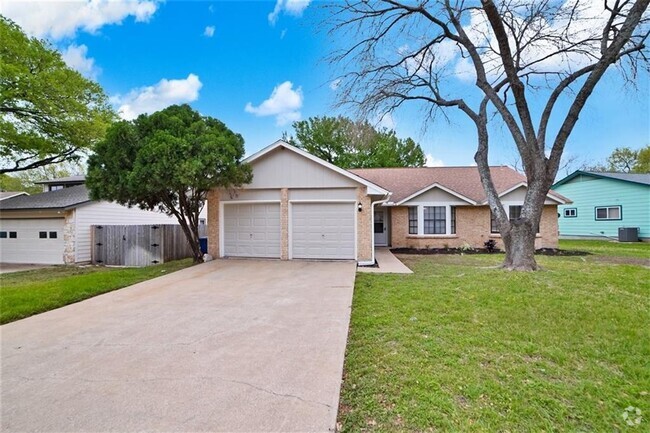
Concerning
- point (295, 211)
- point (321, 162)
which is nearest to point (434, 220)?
point (321, 162)

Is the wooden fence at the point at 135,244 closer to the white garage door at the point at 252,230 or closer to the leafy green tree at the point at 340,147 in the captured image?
the white garage door at the point at 252,230

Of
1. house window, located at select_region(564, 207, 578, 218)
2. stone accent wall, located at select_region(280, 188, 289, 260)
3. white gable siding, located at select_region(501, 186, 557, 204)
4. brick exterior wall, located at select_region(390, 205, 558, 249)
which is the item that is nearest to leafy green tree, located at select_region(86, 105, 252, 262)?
stone accent wall, located at select_region(280, 188, 289, 260)

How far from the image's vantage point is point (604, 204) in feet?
67.8

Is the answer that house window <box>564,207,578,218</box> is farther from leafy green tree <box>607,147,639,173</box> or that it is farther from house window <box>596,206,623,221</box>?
leafy green tree <box>607,147,639,173</box>

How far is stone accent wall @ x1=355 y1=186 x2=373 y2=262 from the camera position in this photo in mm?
10734

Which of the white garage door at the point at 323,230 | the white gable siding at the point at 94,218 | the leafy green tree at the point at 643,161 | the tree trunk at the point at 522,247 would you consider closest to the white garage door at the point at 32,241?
the white gable siding at the point at 94,218

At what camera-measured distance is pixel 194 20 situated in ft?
37.7

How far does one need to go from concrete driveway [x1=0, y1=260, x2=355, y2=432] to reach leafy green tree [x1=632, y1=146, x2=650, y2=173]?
146ft

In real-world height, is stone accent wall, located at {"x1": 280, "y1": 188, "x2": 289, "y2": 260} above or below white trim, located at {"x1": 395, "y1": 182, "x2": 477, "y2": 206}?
below

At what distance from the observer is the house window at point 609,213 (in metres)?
19.9

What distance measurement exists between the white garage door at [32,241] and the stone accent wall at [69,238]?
305 mm

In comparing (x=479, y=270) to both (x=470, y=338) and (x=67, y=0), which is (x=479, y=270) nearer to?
(x=470, y=338)

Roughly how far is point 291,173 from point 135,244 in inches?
290

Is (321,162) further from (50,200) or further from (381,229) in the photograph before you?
(50,200)
